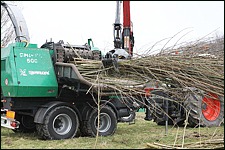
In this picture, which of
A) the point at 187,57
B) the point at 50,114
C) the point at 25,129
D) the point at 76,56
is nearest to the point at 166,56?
the point at 187,57

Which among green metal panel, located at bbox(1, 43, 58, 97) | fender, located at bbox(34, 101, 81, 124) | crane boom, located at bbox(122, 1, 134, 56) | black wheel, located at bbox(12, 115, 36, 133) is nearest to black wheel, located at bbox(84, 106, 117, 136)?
fender, located at bbox(34, 101, 81, 124)

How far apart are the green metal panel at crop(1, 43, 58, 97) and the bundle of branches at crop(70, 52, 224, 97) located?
725mm

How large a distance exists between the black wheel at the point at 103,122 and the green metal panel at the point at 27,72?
1031 mm

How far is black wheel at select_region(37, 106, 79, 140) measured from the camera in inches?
299

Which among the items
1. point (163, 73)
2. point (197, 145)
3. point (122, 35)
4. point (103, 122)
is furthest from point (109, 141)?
point (122, 35)

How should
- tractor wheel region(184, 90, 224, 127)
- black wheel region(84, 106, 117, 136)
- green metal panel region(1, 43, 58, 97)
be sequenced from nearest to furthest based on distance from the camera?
green metal panel region(1, 43, 58, 97) → black wheel region(84, 106, 117, 136) → tractor wheel region(184, 90, 224, 127)

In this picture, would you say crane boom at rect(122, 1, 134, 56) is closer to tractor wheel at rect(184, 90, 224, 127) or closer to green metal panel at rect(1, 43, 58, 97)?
tractor wheel at rect(184, 90, 224, 127)

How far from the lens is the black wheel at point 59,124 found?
759 centimetres

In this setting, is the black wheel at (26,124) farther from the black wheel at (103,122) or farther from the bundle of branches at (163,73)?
the bundle of branches at (163,73)

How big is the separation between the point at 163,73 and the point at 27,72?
9.09 ft

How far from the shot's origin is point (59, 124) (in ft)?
26.1

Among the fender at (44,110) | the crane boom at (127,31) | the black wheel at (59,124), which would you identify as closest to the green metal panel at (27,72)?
the fender at (44,110)

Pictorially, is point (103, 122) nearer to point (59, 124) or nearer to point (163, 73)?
point (59, 124)

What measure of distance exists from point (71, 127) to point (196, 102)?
317 centimetres
